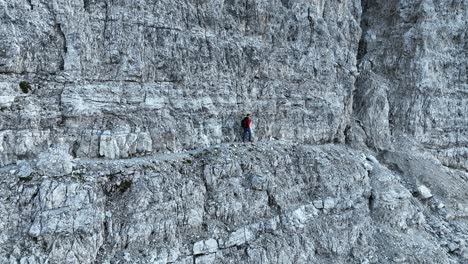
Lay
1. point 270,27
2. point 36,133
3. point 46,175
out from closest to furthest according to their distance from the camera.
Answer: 1. point 46,175
2. point 36,133
3. point 270,27

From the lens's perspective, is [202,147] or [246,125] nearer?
[202,147]

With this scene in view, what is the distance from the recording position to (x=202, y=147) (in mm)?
20672

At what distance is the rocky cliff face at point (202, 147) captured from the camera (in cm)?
1501

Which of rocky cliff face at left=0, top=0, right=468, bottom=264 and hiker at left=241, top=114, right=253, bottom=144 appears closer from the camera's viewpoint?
rocky cliff face at left=0, top=0, right=468, bottom=264

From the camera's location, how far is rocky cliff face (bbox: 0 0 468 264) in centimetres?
1501

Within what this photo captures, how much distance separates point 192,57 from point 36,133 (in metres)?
9.15

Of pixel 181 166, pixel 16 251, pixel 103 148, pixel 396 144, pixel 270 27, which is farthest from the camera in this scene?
pixel 396 144

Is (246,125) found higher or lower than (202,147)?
higher

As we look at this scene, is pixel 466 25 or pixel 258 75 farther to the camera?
pixel 466 25

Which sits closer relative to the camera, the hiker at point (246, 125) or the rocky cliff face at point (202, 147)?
the rocky cliff face at point (202, 147)

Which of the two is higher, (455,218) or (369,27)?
(369,27)

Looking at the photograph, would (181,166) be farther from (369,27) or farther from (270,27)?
(369,27)

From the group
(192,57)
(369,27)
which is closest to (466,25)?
(369,27)

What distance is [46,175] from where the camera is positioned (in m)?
14.5
